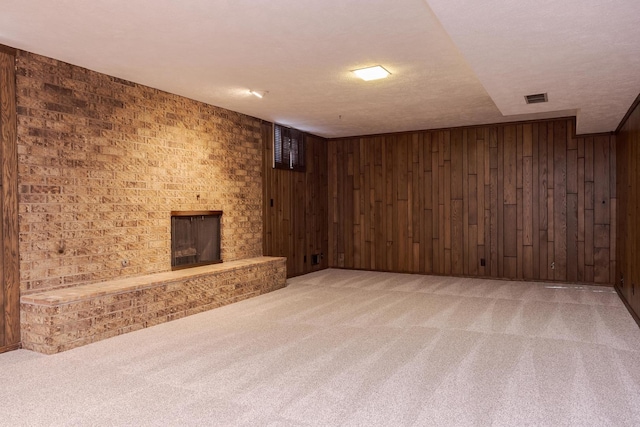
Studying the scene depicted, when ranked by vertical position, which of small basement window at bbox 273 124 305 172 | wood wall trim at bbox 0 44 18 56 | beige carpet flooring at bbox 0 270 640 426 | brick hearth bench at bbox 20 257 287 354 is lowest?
Answer: beige carpet flooring at bbox 0 270 640 426

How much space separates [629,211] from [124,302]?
17.3 ft

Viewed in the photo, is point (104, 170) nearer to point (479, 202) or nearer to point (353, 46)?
point (353, 46)

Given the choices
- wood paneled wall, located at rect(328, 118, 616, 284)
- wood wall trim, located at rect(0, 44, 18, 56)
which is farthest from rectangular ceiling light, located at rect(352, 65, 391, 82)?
wood paneled wall, located at rect(328, 118, 616, 284)

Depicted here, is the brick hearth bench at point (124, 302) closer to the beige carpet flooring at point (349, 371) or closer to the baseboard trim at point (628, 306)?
the beige carpet flooring at point (349, 371)

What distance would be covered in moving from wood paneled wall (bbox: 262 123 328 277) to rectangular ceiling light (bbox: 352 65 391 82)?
2545 mm

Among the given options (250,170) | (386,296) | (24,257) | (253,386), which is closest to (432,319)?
(386,296)

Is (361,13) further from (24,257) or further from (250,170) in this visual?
(250,170)

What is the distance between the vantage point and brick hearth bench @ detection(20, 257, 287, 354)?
3426 mm

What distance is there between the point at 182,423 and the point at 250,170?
4.30m

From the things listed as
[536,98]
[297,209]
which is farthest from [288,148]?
[536,98]

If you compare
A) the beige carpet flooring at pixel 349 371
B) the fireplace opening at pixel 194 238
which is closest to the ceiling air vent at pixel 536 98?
the beige carpet flooring at pixel 349 371

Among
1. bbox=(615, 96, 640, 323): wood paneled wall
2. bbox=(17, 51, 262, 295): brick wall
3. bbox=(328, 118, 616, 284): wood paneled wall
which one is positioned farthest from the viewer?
bbox=(328, 118, 616, 284): wood paneled wall

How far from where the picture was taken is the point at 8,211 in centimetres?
346

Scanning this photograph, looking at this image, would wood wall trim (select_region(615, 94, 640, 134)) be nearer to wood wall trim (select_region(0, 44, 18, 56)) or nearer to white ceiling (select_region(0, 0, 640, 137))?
white ceiling (select_region(0, 0, 640, 137))
